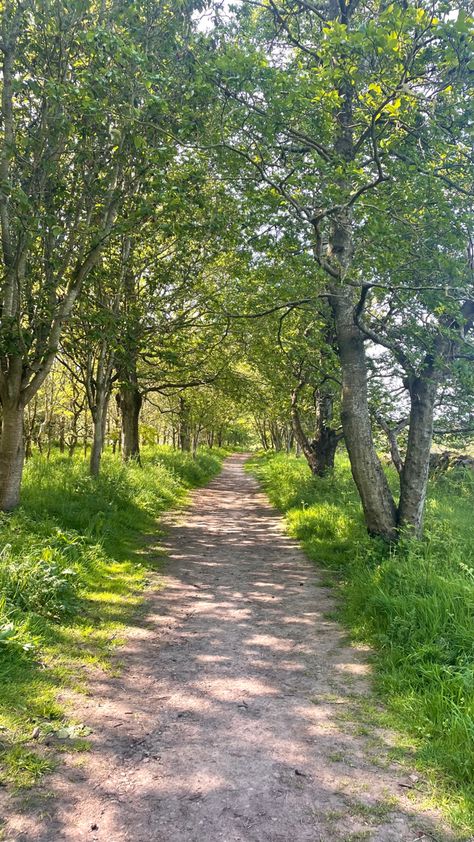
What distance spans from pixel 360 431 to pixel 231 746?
5.58m

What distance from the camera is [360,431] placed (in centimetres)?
834

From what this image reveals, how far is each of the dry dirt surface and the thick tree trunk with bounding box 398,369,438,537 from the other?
2280 mm

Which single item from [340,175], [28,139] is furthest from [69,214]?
[340,175]

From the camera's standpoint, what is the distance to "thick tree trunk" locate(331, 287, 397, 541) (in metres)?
8.20

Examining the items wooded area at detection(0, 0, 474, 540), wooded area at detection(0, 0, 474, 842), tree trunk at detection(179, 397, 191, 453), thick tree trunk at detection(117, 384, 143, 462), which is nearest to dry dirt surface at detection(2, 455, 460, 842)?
wooded area at detection(0, 0, 474, 842)

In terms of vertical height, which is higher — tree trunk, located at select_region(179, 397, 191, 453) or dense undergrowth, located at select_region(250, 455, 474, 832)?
tree trunk, located at select_region(179, 397, 191, 453)

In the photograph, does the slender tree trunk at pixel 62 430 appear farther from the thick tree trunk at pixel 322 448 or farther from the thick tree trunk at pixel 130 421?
the thick tree trunk at pixel 322 448

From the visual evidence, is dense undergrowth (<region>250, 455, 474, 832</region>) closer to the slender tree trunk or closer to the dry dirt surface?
the dry dirt surface

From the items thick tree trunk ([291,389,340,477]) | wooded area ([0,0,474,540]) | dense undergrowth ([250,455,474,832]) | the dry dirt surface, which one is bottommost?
the dry dirt surface

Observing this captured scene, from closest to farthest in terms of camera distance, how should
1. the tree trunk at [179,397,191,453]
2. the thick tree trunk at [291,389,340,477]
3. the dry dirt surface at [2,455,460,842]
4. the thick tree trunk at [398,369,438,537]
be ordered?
the dry dirt surface at [2,455,460,842] → the thick tree trunk at [398,369,438,537] → the thick tree trunk at [291,389,340,477] → the tree trunk at [179,397,191,453]

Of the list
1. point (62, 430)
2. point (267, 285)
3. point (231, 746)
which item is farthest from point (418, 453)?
A: point (62, 430)

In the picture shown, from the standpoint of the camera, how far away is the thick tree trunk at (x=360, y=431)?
8203mm

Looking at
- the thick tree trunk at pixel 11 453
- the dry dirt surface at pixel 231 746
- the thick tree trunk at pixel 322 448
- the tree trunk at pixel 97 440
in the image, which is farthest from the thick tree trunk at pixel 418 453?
the tree trunk at pixel 97 440

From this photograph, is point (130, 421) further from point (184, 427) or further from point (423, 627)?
point (423, 627)
